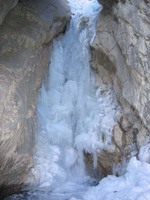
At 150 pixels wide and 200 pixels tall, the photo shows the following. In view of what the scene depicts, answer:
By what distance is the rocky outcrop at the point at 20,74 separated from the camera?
658 cm

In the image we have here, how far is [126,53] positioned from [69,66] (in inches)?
98.7

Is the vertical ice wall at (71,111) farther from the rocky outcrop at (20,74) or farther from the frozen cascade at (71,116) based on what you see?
the rocky outcrop at (20,74)

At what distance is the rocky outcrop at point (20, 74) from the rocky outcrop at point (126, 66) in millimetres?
1349

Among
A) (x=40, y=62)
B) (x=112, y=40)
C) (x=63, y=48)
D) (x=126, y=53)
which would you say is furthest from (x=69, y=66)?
(x=126, y=53)

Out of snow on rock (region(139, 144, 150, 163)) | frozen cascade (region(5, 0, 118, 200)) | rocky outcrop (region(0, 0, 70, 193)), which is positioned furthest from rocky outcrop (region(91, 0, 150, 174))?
rocky outcrop (region(0, 0, 70, 193))

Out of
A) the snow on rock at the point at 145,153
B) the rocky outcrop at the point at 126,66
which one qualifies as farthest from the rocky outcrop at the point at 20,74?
the snow on rock at the point at 145,153

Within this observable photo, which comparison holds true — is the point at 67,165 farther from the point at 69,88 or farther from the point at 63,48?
the point at 63,48

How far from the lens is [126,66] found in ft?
23.4

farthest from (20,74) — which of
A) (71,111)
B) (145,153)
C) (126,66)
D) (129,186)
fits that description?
(129,186)

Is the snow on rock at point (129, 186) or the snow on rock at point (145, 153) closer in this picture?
the snow on rock at point (129, 186)

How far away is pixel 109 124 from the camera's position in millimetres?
7551

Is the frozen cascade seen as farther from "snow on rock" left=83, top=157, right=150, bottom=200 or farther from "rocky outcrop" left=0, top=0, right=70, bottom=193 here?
"snow on rock" left=83, top=157, right=150, bottom=200

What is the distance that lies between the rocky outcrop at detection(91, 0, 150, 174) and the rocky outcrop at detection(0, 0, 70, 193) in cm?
135

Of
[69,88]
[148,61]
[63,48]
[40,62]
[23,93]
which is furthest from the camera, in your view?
[63,48]
